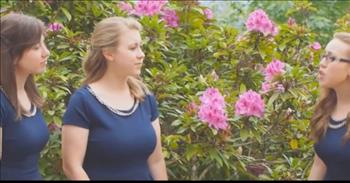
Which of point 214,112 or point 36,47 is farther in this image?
point 214,112

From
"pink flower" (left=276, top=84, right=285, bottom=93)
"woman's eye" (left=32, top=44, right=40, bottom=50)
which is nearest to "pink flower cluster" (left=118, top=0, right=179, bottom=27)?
"pink flower" (left=276, top=84, right=285, bottom=93)

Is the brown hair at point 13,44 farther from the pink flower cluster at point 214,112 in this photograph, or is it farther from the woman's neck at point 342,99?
the woman's neck at point 342,99

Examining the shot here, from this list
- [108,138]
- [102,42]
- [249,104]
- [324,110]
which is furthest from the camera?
[249,104]

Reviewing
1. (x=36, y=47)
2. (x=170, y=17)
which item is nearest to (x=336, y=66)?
(x=36, y=47)

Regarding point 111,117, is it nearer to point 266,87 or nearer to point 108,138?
point 108,138

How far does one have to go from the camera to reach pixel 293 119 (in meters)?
3.91

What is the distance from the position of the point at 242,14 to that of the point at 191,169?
4162 millimetres

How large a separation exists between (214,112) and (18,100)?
1067 millimetres

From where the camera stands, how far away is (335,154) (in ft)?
9.83

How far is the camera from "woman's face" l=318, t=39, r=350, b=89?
3.08 metres

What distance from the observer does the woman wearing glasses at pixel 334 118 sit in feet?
9.87

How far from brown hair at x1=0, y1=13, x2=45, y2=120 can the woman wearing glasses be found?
128 centimetres

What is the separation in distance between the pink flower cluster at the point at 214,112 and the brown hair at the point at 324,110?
483 mm

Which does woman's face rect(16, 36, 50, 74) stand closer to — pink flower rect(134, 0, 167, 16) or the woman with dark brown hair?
the woman with dark brown hair
